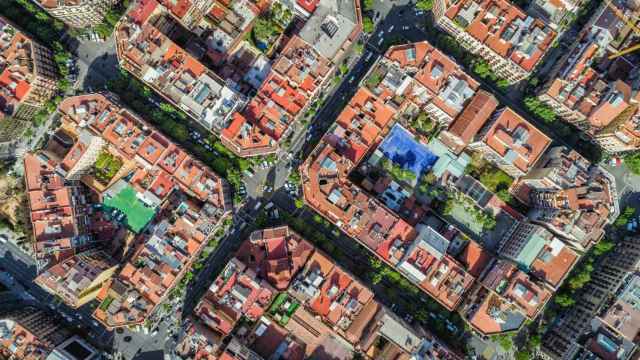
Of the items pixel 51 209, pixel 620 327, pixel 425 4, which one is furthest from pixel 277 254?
pixel 620 327

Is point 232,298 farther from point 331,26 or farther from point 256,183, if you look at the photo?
point 331,26

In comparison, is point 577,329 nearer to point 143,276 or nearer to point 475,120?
point 475,120

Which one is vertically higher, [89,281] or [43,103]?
[43,103]

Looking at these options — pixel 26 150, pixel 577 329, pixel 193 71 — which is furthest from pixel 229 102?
pixel 577 329

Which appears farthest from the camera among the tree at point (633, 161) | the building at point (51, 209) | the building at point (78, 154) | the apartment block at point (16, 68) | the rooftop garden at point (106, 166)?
the rooftop garden at point (106, 166)

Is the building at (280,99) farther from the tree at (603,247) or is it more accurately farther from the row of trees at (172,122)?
the tree at (603,247)

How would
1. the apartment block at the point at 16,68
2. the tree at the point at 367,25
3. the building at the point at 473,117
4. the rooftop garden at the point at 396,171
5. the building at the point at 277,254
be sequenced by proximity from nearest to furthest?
1. the building at the point at 473,117
2. the building at the point at 277,254
3. the apartment block at the point at 16,68
4. the rooftop garden at the point at 396,171
5. the tree at the point at 367,25

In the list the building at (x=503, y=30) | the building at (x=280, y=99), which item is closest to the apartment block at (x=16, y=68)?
the building at (x=280, y=99)
